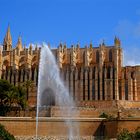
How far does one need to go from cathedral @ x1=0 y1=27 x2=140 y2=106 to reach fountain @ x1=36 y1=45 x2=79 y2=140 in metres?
5.10

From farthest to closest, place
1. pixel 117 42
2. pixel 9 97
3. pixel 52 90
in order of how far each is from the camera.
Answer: pixel 117 42 → pixel 52 90 → pixel 9 97

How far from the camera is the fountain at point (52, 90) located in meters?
36.9

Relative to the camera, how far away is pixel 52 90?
5659 cm

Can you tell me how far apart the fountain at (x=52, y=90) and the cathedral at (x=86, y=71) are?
16.7 feet

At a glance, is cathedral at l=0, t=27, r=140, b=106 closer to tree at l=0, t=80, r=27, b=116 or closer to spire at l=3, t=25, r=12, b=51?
spire at l=3, t=25, r=12, b=51

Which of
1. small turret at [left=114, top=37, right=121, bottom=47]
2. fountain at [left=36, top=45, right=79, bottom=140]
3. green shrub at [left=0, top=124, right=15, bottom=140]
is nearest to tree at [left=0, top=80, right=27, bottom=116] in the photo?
fountain at [left=36, top=45, right=79, bottom=140]

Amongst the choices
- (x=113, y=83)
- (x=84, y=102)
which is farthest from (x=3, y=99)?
(x=113, y=83)

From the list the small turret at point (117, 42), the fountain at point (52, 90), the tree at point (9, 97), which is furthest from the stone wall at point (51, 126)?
the small turret at point (117, 42)

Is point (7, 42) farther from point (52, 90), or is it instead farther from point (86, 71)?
point (52, 90)

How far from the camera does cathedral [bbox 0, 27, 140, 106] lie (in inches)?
2485

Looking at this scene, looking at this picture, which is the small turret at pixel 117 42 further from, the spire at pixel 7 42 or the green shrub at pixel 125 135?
the green shrub at pixel 125 135

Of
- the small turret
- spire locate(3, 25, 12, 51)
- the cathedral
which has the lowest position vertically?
the cathedral

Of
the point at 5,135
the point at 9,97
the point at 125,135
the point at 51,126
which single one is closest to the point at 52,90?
the point at 9,97

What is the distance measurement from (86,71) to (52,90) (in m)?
10.1
